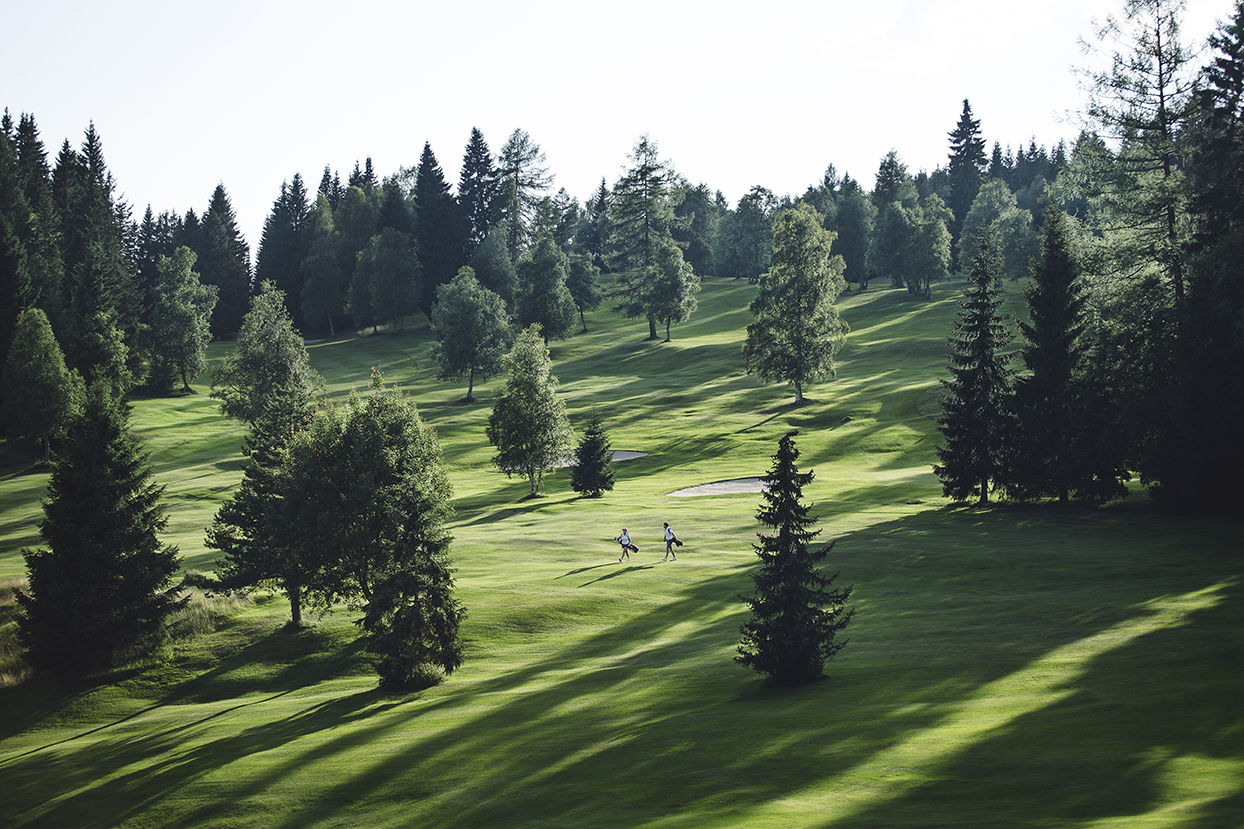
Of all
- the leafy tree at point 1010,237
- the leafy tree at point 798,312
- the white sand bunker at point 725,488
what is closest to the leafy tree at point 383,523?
the white sand bunker at point 725,488

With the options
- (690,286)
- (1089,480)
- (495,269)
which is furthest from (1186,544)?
(495,269)

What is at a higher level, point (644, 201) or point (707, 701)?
point (644, 201)

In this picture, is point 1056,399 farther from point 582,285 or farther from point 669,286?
point 582,285

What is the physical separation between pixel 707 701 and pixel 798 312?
60342mm

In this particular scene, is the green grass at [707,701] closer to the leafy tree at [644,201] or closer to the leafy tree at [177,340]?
the leafy tree at [177,340]

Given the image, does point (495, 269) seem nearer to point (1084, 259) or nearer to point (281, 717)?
point (1084, 259)

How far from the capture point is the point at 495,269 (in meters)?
124

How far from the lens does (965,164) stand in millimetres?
174625

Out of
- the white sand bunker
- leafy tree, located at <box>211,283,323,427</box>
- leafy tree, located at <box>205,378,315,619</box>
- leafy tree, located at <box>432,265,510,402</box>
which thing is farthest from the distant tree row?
leafy tree, located at <box>432,265,510,402</box>

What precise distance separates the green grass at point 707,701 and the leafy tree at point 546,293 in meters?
62.3

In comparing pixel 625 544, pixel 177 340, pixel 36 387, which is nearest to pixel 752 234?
pixel 177 340

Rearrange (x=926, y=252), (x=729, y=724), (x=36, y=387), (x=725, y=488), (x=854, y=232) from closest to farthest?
(x=729, y=724) < (x=725, y=488) < (x=36, y=387) < (x=926, y=252) < (x=854, y=232)

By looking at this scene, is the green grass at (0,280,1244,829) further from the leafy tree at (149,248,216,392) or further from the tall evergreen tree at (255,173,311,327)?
the tall evergreen tree at (255,173,311,327)

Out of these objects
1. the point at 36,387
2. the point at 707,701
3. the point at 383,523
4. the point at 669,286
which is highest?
the point at 669,286
